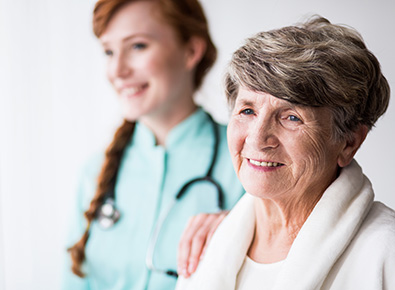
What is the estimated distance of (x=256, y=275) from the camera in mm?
1013

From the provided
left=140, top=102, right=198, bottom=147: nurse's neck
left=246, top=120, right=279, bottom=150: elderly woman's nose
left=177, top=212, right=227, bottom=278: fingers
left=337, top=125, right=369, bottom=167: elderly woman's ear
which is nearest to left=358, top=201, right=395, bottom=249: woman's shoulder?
left=337, top=125, right=369, bottom=167: elderly woman's ear

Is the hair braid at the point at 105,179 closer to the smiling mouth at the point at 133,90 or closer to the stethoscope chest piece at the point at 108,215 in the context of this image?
the stethoscope chest piece at the point at 108,215

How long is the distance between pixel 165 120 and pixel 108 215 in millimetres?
357

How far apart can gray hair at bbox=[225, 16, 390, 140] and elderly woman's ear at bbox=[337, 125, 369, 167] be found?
0.06 feet

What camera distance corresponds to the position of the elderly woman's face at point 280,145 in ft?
2.94

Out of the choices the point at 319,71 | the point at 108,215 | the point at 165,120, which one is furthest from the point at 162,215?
the point at 319,71

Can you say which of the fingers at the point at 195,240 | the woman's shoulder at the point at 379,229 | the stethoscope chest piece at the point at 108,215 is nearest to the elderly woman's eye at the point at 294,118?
the woman's shoulder at the point at 379,229

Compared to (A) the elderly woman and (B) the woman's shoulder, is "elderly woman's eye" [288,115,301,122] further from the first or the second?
(B) the woman's shoulder

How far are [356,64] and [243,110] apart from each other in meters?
0.21

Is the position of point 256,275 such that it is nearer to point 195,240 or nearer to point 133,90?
point 195,240

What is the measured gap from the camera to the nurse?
1586mm

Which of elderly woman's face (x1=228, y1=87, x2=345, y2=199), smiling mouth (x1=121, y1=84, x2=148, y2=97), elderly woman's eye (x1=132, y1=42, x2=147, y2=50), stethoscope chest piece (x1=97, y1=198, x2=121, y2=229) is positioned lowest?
stethoscope chest piece (x1=97, y1=198, x2=121, y2=229)

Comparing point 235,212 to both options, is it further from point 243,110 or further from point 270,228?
point 243,110

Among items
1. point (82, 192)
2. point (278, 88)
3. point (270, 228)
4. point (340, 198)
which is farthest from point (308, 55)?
point (82, 192)
